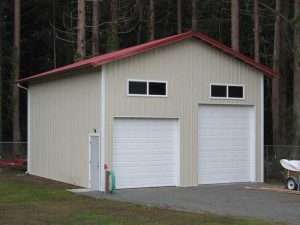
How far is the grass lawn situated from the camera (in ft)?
47.3

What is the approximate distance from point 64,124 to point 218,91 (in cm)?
A: 616

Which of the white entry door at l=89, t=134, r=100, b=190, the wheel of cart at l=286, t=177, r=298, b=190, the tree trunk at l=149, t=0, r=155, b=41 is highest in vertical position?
the tree trunk at l=149, t=0, r=155, b=41

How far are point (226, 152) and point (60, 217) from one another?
1106 centimetres

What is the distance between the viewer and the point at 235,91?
25.4m

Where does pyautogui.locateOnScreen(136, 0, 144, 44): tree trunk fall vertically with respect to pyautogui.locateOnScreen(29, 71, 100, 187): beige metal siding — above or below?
above

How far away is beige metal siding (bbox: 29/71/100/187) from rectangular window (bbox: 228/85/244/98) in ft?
17.8

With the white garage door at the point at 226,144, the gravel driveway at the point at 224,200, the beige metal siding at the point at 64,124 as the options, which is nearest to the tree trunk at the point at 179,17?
the beige metal siding at the point at 64,124

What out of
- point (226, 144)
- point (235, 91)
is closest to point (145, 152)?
point (226, 144)

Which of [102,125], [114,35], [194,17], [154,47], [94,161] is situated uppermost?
[194,17]

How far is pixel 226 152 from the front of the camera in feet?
82.4

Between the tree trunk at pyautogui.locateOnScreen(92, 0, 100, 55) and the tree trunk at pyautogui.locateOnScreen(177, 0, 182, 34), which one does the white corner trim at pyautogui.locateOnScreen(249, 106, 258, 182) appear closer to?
the tree trunk at pyautogui.locateOnScreen(92, 0, 100, 55)

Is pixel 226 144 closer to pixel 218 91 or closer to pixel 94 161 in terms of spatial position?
pixel 218 91

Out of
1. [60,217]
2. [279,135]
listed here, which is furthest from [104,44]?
[60,217]

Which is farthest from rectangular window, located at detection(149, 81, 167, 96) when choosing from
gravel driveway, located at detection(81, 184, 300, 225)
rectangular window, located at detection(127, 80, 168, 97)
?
gravel driveway, located at detection(81, 184, 300, 225)
